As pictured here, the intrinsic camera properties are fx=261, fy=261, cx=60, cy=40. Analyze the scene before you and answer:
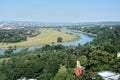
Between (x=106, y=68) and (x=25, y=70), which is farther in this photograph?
(x=25, y=70)

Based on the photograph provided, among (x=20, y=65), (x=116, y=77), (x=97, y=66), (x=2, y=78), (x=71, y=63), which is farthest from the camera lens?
(x=71, y=63)

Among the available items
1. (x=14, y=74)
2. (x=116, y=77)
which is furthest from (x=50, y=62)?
(x=116, y=77)

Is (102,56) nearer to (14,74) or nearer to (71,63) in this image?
(71,63)

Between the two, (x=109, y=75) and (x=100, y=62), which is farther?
(x=100, y=62)

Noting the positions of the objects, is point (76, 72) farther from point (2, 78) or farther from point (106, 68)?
point (2, 78)

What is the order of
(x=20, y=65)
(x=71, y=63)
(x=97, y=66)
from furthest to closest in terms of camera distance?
1. (x=71, y=63)
2. (x=20, y=65)
3. (x=97, y=66)

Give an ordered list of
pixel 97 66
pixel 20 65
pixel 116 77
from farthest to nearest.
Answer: pixel 20 65
pixel 97 66
pixel 116 77

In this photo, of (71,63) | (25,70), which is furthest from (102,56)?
(25,70)

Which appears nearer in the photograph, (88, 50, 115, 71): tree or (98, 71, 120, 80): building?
(98, 71, 120, 80): building

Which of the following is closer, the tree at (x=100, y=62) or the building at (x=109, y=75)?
the building at (x=109, y=75)
